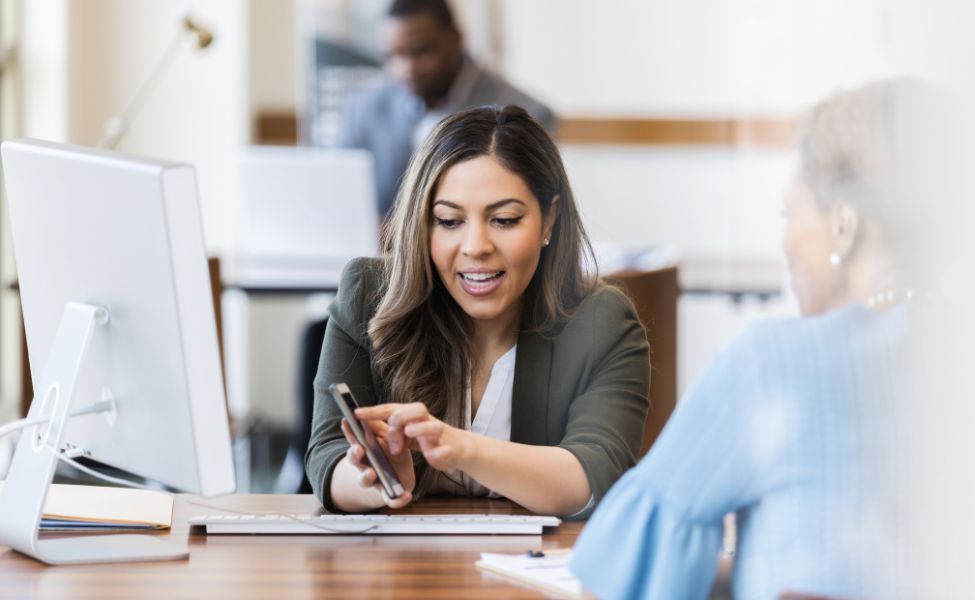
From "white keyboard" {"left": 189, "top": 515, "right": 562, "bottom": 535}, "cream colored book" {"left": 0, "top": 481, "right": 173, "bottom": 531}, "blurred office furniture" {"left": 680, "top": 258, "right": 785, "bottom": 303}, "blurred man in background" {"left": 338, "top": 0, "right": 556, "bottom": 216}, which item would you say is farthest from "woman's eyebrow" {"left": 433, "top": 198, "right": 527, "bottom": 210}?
"blurred man in background" {"left": 338, "top": 0, "right": 556, "bottom": 216}

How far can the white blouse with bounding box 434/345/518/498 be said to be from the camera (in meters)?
1.61

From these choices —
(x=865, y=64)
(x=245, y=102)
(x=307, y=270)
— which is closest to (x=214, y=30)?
(x=245, y=102)

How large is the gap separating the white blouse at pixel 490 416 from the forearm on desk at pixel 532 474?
0.11 m

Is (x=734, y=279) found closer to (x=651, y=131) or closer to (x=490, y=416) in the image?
(x=651, y=131)

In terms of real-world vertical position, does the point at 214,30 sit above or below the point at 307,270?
above

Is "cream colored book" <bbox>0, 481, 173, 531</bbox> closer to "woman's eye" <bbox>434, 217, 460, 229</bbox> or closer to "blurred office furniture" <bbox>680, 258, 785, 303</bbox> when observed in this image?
"woman's eye" <bbox>434, 217, 460, 229</bbox>

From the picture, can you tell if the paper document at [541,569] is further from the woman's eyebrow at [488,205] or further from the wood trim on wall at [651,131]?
the wood trim on wall at [651,131]

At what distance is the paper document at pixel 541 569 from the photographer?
120 cm

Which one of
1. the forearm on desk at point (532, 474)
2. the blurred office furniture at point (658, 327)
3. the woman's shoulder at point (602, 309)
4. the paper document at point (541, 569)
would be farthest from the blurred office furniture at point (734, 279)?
the paper document at point (541, 569)

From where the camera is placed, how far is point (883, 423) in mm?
1088

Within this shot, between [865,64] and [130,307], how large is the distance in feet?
9.80

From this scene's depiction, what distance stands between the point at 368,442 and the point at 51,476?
33cm

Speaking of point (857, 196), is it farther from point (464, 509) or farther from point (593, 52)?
point (593, 52)

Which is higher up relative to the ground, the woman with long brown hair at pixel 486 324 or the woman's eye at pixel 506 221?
the woman's eye at pixel 506 221
